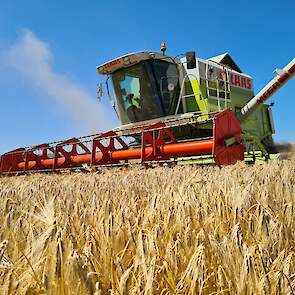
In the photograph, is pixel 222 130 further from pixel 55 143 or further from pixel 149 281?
pixel 149 281

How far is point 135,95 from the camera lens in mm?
8867

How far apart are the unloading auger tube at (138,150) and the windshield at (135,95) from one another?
2.97 feet

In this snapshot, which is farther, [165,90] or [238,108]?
[238,108]

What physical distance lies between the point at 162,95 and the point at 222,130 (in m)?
3.16

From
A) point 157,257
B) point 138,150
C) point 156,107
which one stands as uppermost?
point 156,107

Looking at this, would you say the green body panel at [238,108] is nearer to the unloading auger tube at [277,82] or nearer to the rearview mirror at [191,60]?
the unloading auger tube at [277,82]

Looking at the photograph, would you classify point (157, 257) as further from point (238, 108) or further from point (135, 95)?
point (238, 108)

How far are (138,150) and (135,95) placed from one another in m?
2.79

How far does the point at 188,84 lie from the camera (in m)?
8.64

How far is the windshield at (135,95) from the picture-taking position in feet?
28.0

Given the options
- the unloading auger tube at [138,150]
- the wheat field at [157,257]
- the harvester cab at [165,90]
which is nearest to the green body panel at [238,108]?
the harvester cab at [165,90]

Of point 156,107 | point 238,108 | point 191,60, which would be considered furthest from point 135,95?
point 238,108

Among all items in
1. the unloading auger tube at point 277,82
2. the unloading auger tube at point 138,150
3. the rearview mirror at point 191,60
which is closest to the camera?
the unloading auger tube at point 138,150

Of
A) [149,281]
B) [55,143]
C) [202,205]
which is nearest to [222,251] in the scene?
[149,281]
